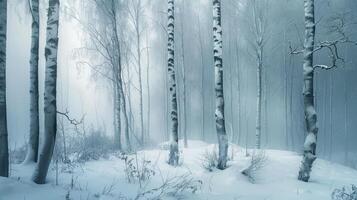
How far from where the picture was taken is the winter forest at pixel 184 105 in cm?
675

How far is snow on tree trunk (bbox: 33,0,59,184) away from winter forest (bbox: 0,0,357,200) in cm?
2

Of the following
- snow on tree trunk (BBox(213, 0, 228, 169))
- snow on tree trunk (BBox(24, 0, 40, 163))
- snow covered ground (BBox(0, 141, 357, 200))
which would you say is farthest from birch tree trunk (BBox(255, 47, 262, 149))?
snow on tree trunk (BBox(24, 0, 40, 163))

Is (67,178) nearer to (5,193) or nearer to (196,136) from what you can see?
(5,193)

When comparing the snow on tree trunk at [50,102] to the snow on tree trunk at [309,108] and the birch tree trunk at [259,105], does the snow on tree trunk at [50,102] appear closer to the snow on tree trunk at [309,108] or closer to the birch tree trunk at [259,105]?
the snow on tree trunk at [309,108]

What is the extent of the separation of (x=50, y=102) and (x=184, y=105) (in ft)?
59.0

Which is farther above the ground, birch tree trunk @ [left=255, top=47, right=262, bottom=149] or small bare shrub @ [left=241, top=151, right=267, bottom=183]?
birch tree trunk @ [left=255, top=47, right=262, bottom=149]

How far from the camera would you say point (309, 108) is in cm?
932

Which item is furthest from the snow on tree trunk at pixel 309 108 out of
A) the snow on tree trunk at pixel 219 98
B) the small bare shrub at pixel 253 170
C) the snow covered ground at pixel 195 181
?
the snow on tree trunk at pixel 219 98

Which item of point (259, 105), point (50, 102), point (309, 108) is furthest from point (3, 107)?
point (259, 105)

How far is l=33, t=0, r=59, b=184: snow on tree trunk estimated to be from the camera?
20.1 feet

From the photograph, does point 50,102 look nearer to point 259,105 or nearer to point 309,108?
point 309,108

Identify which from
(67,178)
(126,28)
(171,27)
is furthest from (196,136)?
(67,178)

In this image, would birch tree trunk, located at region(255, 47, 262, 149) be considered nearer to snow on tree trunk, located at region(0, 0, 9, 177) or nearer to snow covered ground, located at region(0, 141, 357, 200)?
snow covered ground, located at region(0, 141, 357, 200)

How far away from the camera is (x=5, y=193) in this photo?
485cm
